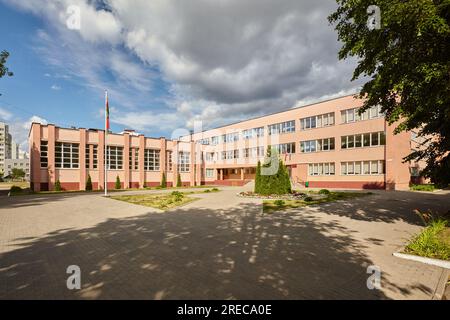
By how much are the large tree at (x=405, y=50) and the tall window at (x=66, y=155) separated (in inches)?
1376

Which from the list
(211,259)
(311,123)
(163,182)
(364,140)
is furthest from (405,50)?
(163,182)

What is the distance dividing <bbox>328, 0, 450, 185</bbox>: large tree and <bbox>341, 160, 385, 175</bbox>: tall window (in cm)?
2393

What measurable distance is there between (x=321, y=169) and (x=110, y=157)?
3373cm

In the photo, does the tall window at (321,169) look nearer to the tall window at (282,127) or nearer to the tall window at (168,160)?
the tall window at (282,127)

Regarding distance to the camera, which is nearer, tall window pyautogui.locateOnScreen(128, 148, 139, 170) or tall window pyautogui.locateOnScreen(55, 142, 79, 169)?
tall window pyautogui.locateOnScreen(55, 142, 79, 169)

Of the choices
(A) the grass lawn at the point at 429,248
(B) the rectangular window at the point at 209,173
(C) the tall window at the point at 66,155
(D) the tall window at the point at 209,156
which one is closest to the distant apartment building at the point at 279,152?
(C) the tall window at the point at 66,155

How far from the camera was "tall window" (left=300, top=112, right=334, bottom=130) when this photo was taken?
35.8 metres

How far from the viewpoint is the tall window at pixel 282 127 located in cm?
4134

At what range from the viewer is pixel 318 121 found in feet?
123

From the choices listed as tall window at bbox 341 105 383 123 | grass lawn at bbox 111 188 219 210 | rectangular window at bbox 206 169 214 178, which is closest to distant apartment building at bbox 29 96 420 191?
tall window at bbox 341 105 383 123

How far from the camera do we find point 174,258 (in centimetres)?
609

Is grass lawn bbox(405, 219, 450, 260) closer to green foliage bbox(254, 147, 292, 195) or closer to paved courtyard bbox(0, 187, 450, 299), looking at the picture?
paved courtyard bbox(0, 187, 450, 299)
